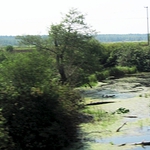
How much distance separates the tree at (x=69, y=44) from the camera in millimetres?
29250

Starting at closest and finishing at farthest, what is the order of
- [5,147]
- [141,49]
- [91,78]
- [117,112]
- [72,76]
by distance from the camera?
[5,147], [117,112], [72,76], [91,78], [141,49]

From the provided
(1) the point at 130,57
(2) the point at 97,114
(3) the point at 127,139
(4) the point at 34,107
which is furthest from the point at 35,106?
(1) the point at 130,57

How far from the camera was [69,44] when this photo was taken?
3019 centimetres

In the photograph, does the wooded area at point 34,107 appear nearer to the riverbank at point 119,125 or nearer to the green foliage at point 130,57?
the riverbank at point 119,125

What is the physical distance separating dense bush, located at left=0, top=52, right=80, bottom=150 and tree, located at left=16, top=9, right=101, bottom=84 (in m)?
14.0

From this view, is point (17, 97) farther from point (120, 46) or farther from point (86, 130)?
point (120, 46)

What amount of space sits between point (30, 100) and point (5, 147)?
2.65 metres

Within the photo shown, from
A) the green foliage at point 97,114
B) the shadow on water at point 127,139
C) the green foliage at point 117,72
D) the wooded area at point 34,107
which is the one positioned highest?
the wooded area at point 34,107

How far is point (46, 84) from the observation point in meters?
13.7

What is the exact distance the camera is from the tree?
1152 inches

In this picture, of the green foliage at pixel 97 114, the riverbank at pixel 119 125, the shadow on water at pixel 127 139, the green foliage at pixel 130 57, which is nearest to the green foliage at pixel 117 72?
the green foliage at pixel 130 57

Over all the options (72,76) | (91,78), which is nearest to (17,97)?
(72,76)

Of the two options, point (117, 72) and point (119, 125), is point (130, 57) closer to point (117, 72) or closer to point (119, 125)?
point (117, 72)

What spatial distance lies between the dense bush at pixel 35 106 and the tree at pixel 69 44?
1405cm
